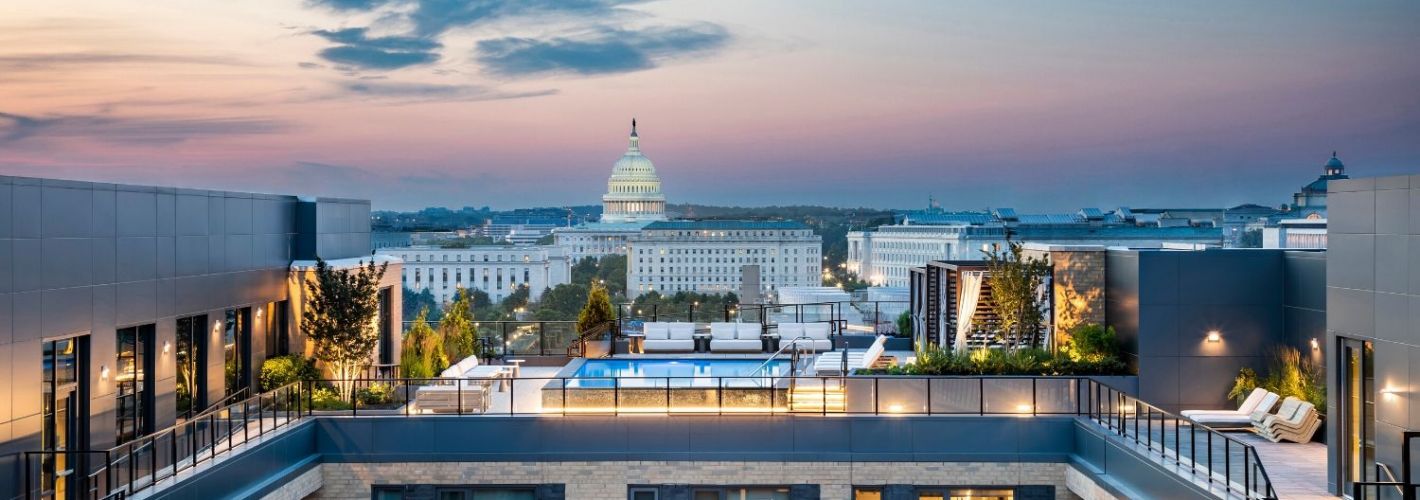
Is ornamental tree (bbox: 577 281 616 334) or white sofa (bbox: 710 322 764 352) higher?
ornamental tree (bbox: 577 281 616 334)

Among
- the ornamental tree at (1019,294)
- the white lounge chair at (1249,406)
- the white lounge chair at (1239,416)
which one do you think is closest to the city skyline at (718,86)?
the ornamental tree at (1019,294)

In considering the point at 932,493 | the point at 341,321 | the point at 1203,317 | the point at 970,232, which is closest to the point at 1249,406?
the point at 1203,317

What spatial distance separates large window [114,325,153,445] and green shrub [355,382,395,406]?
2411mm

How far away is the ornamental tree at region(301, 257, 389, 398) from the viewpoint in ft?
53.5

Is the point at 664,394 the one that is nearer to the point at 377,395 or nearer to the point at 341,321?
the point at 377,395

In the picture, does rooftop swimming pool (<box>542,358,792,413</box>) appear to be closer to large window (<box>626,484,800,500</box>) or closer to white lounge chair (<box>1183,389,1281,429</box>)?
large window (<box>626,484,800,500</box>)

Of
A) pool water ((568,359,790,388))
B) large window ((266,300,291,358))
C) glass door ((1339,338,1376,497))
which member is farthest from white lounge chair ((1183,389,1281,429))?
large window ((266,300,291,358))

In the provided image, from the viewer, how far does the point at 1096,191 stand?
5559 cm

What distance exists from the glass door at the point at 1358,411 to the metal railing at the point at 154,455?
1008 centimetres

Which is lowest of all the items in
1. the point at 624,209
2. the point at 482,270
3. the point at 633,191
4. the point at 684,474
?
the point at 684,474

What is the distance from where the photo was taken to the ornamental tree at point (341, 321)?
1631 centimetres

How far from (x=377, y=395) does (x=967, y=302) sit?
8.74m

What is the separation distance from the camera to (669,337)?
22.2 metres

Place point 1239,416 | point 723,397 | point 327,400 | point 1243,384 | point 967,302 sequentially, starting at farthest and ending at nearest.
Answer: point 967,302 → point 1243,384 → point 327,400 → point 723,397 → point 1239,416
